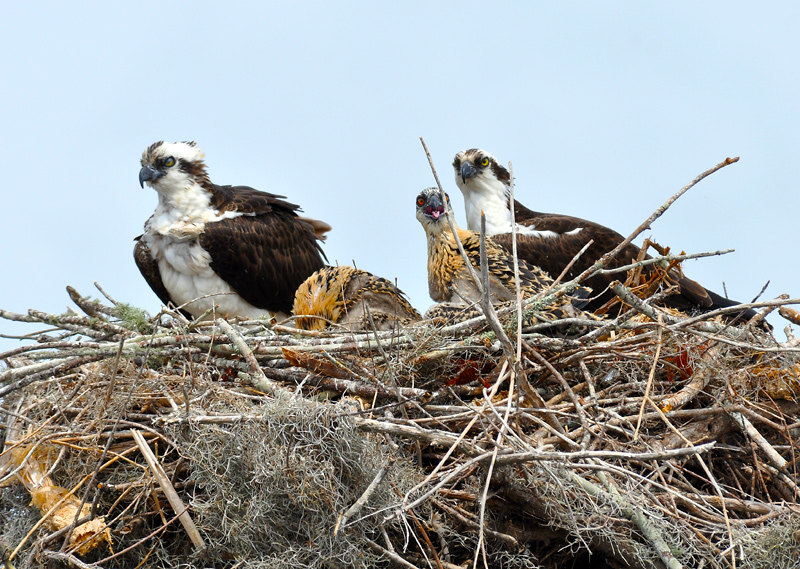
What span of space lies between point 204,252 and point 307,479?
359 cm

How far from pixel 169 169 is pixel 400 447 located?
3857mm

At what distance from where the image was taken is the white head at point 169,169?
6812mm

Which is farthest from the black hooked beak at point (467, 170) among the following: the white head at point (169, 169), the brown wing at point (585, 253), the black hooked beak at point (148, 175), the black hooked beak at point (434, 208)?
the black hooked beak at point (148, 175)

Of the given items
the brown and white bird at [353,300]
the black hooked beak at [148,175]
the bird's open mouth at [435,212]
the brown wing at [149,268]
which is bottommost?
the brown and white bird at [353,300]

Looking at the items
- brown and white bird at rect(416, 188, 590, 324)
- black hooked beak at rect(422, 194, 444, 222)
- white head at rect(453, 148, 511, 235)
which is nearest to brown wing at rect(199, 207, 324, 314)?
white head at rect(453, 148, 511, 235)

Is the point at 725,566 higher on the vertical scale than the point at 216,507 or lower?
lower

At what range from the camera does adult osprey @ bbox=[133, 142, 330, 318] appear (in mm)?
6652

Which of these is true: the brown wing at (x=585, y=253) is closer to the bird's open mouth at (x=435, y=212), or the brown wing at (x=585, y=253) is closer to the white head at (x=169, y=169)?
the bird's open mouth at (x=435, y=212)

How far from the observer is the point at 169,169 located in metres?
6.84

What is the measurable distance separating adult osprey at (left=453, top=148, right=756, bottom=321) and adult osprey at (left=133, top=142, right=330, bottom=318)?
1.48 metres

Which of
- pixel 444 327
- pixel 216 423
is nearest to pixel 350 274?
pixel 444 327

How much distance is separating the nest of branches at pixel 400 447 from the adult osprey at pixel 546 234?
5.34 ft

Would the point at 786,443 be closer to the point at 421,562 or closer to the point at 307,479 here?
the point at 421,562

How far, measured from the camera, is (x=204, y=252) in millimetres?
6641
